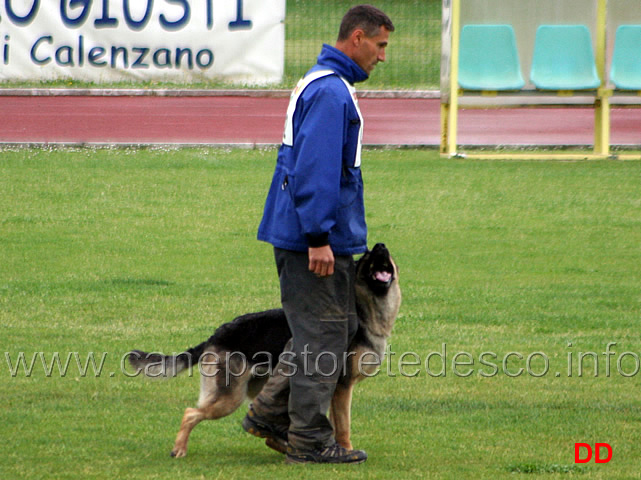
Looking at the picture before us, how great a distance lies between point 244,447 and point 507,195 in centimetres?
758

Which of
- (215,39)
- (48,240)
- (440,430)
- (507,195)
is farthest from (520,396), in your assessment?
(215,39)

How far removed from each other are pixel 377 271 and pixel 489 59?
10.7 meters

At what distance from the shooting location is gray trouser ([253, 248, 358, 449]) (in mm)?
4777

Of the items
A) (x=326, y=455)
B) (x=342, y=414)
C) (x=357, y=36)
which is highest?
(x=357, y=36)

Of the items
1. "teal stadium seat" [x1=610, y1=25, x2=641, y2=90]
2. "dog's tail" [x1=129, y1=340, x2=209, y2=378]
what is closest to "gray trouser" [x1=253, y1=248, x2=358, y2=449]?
"dog's tail" [x1=129, y1=340, x2=209, y2=378]

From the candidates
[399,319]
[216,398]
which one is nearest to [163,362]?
[216,398]

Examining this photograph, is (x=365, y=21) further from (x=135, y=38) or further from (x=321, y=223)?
(x=135, y=38)

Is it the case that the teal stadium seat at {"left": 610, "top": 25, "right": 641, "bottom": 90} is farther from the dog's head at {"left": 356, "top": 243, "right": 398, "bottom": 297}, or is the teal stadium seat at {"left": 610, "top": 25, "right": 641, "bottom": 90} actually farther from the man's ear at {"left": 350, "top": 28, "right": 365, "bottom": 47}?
the man's ear at {"left": 350, "top": 28, "right": 365, "bottom": 47}

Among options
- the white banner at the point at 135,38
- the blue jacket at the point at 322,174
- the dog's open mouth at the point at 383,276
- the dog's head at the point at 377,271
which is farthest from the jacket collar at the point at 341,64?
the white banner at the point at 135,38

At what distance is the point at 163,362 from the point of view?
504cm

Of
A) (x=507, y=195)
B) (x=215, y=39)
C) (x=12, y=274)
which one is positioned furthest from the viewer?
(x=215, y=39)

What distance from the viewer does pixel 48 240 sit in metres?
10.2

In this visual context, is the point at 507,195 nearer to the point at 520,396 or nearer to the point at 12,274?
the point at 12,274

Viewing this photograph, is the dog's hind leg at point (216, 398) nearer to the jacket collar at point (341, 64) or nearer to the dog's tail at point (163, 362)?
the dog's tail at point (163, 362)
